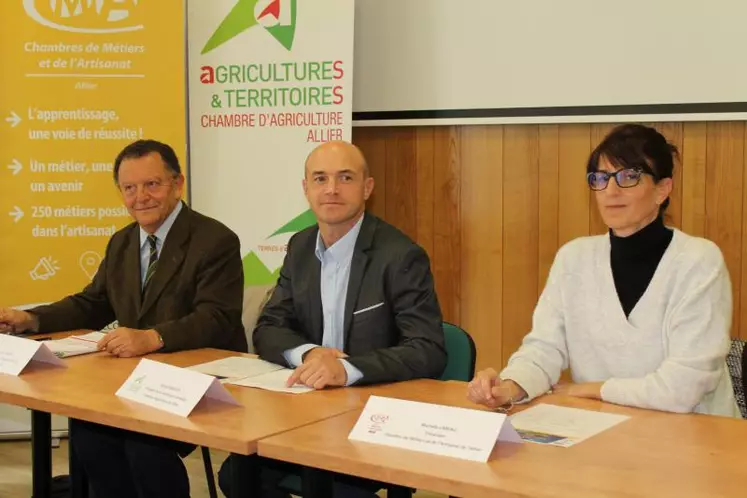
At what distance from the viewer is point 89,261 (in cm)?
467

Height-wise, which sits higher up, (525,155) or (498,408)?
(525,155)

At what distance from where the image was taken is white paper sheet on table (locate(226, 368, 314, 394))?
247 centimetres

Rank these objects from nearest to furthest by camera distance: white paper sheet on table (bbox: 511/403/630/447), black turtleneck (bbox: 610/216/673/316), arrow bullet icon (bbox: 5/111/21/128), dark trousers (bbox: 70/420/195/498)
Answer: white paper sheet on table (bbox: 511/403/630/447) < black turtleneck (bbox: 610/216/673/316) < dark trousers (bbox: 70/420/195/498) < arrow bullet icon (bbox: 5/111/21/128)

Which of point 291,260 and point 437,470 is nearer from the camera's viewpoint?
point 437,470

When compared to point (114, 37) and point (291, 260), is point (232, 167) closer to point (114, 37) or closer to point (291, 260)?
point (114, 37)

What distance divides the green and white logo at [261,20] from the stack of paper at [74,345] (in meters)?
1.91

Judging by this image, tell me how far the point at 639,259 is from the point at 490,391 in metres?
0.54

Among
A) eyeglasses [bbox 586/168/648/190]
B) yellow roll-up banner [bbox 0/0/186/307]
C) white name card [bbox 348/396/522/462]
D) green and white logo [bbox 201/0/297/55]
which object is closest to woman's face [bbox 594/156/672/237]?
eyeglasses [bbox 586/168/648/190]

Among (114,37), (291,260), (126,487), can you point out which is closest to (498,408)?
(291,260)

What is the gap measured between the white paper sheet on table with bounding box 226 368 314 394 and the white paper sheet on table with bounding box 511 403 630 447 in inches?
22.3

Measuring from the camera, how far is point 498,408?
2.27 m

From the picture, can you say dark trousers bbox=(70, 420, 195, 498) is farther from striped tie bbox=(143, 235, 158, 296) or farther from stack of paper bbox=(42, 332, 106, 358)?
striped tie bbox=(143, 235, 158, 296)

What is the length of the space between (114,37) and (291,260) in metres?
2.12

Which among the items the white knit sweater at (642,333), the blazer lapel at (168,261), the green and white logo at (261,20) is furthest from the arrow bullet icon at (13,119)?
the white knit sweater at (642,333)
